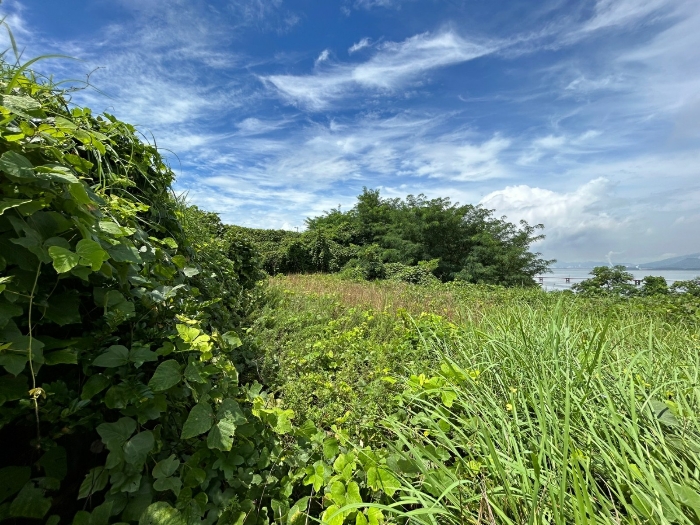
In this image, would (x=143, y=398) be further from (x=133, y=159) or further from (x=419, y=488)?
(x=133, y=159)

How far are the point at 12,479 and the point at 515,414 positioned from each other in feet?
5.54

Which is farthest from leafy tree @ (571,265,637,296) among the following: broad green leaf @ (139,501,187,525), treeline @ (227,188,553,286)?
broad green leaf @ (139,501,187,525)

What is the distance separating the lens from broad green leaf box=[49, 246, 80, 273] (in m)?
0.63

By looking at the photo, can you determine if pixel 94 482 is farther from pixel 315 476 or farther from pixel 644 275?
pixel 644 275

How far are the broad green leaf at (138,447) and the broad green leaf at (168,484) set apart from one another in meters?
0.08

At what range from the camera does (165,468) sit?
0.85 metres

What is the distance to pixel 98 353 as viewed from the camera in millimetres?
855

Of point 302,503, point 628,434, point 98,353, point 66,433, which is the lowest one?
point 302,503

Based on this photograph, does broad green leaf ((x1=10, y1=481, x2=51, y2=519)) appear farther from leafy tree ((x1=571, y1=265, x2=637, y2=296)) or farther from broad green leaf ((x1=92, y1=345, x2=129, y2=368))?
leafy tree ((x1=571, y1=265, x2=637, y2=296))

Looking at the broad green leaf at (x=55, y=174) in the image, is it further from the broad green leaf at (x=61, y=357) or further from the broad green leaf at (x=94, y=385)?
the broad green leaf at (x=94, y=385)

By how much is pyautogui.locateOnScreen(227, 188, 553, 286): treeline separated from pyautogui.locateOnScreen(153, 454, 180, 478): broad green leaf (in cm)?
1149

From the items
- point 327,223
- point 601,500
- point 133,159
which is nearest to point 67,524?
point 133,159

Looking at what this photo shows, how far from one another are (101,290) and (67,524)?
2.28ft

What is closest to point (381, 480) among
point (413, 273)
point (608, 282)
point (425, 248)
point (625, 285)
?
point (413, 273)
